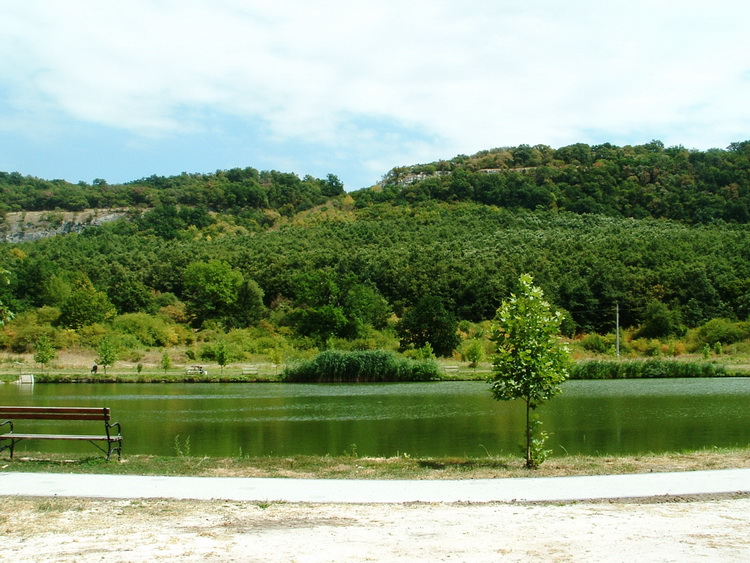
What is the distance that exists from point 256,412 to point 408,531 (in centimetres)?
2068

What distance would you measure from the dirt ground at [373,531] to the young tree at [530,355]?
4.24 metres

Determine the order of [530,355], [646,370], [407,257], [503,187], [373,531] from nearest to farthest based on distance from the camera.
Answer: [373,531] → [530,355] → [646,370] → [407,257] → [503,187]

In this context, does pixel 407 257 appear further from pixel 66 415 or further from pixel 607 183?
pixel 66 415

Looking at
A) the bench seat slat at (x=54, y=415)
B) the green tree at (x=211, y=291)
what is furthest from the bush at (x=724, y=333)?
the bench seat slat at (x=54, y=415)

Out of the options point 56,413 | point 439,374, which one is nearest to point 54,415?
point 56,413

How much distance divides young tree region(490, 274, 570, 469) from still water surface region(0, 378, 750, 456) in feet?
9.63

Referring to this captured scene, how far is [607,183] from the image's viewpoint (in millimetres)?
112875

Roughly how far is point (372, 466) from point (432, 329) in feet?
154

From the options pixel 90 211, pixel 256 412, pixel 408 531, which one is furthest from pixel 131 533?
pixel 90 211

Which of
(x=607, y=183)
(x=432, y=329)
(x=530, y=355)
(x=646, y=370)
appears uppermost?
(x=607, y=183)

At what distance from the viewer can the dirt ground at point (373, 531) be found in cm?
665

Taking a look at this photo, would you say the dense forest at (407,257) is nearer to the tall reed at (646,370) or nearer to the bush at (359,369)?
the bush at (359,369)

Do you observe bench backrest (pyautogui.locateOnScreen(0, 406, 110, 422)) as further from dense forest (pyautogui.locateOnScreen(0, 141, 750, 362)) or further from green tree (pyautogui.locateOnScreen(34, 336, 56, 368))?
dense forest (pyautogui.locateOnScreen(0, 141, 750, 362))

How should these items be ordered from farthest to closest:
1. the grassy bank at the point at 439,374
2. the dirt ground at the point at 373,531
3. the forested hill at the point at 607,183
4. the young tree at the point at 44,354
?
→ 1. the forested hill at the point at 607,183
2. the young tree at the point at 44,354
3. the grassy bank at the point at 439,374
4. the dirt ground at the point at 373,531
